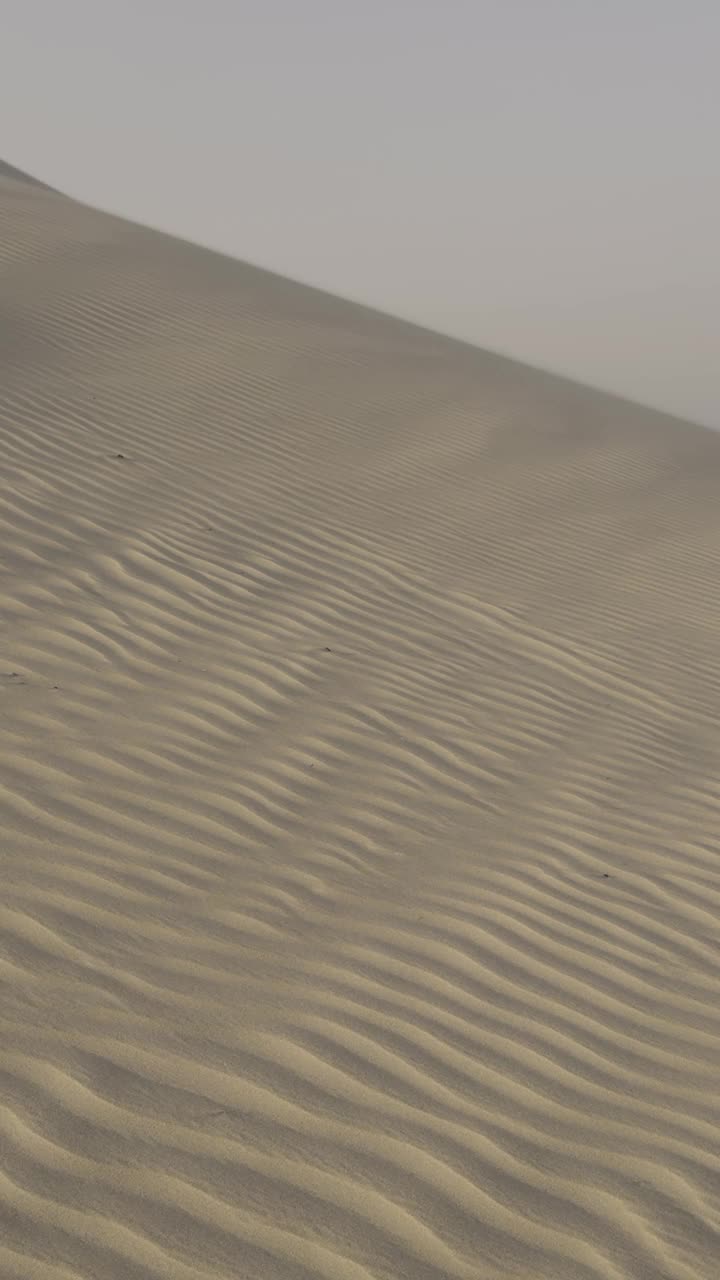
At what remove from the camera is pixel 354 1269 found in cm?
245

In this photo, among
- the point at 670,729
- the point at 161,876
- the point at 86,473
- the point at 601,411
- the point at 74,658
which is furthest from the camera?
Answer: the point at 601,411

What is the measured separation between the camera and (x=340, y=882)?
398cm

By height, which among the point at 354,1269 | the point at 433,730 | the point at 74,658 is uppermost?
the point at 433,730

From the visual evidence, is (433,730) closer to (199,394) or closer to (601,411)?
(199,394)

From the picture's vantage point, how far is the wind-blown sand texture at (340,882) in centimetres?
263

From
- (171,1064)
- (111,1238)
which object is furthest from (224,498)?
(111,1238)

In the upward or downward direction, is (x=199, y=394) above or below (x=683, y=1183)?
above

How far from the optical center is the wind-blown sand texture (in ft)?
8.63

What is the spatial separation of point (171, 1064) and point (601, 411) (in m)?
12.9

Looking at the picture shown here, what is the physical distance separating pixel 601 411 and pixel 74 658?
10711mm

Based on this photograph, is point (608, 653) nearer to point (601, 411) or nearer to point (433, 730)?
point (433, 730)

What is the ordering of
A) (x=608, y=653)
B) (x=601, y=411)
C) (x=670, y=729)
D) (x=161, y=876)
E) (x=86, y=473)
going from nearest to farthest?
(x=161, y=876), (x=670, y=729), (x=608, y=653), (x=86, y=473), (x=601, y=411)

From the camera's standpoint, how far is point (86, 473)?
26.9 feet

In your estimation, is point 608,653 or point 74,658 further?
point 608,653
